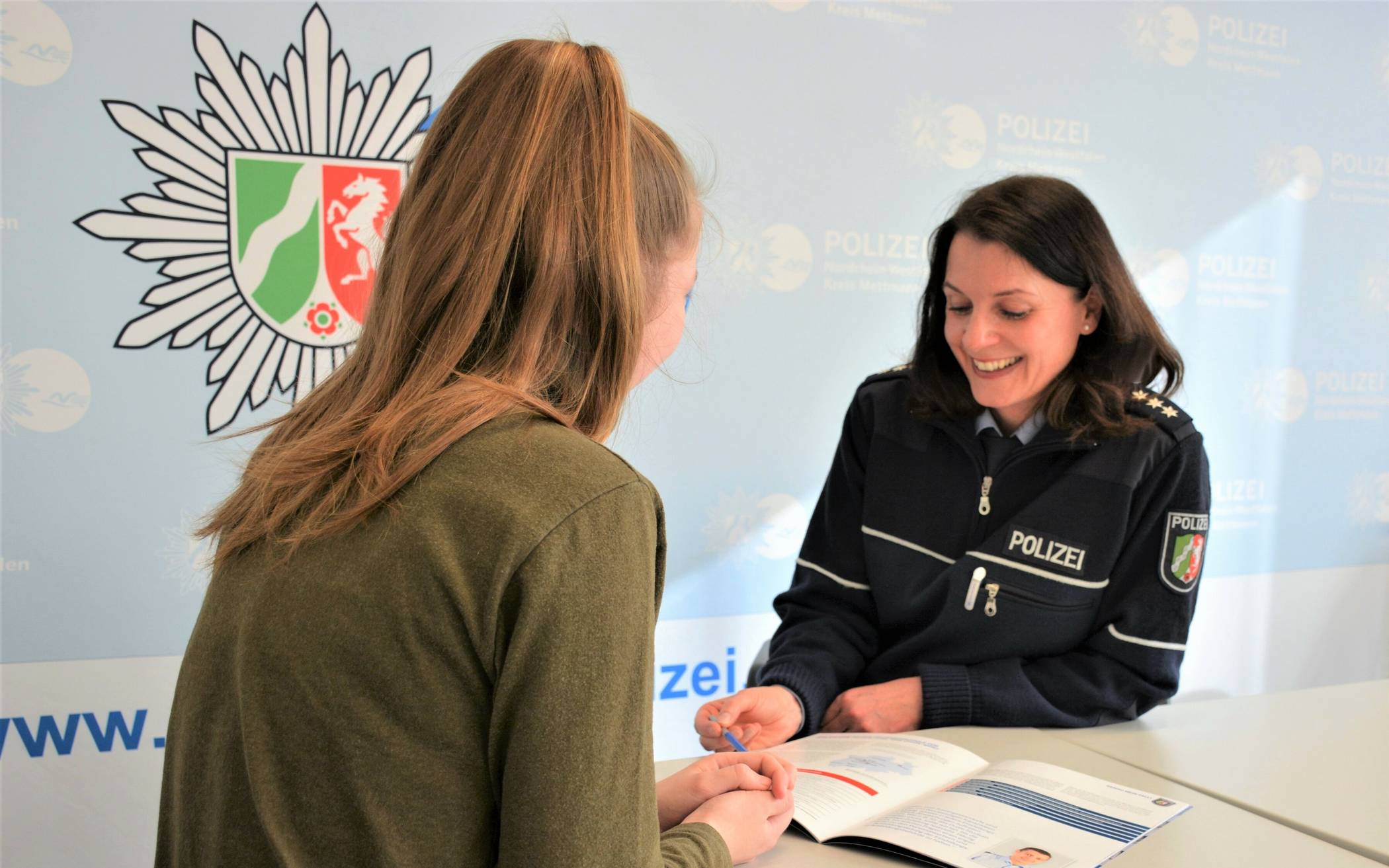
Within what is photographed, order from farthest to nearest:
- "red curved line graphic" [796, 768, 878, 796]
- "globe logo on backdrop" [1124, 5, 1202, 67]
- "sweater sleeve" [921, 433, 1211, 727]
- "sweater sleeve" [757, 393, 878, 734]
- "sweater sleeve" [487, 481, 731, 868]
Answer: "globe logo on backdrop" [1124, 5, 1202, 67]
"sweater sleeve" [757, 393, 878, 734]
"sweater sleeve" [921, 433, 1211, 727]
"red curved line graphic" [796, 768, 878, 796]
"sweater sleeve" [487, 481, 731, 868]

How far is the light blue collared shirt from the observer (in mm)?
1487

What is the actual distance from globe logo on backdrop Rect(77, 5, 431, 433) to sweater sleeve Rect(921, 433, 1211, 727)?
4.69 ft

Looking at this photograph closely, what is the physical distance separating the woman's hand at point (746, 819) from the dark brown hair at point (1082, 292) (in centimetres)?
78

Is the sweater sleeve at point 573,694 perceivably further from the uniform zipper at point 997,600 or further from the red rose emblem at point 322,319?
the red rose emblem at point 322,319

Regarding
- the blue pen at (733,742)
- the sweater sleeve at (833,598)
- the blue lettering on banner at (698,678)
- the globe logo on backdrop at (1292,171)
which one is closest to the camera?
the blue pen at (733,742)

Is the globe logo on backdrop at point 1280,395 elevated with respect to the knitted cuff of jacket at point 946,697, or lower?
elevated

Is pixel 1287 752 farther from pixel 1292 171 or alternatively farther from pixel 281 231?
pixel 1292 171

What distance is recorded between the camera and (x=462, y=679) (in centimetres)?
63

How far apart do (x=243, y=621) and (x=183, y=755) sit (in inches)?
5.1

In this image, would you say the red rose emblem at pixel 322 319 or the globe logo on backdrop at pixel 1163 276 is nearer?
the red rose emblem at pixel 322 319

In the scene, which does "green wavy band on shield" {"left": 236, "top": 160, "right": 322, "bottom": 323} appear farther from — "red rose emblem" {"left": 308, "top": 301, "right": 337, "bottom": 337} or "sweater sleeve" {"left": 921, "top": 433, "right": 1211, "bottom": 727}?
"sweater sleeve" {"left": 921, "top": 433, "right": 1211, "bottom": 727}

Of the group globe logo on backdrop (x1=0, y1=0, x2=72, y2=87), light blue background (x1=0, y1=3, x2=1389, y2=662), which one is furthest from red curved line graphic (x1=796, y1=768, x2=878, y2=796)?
globe logo on backdrop (x1=0, y1=0, x2=72, y2=87)

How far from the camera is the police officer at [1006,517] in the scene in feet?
4.36

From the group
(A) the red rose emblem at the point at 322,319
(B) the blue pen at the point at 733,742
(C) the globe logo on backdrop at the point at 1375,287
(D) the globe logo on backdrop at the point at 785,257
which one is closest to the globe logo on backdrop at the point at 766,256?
(D) the globe logo on backdrop at the point at 785,257
